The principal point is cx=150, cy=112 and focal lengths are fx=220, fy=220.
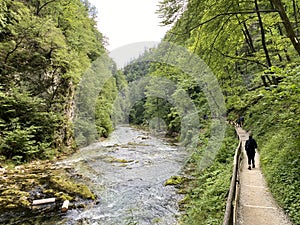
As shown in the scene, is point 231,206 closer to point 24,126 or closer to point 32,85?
point 24,126

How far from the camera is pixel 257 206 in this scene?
5527 millimetres

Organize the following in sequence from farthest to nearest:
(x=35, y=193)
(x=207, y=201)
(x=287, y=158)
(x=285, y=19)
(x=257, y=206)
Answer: (x=35, y=193) → (x=207, y=201) → (x=287, y=158) → (x=257, y=206) → (x=285, y=19)

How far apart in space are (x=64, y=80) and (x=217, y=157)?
15.2m

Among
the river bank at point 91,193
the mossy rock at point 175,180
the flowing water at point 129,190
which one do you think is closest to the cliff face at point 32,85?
the river bank at point 91,193

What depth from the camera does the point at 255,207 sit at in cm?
548

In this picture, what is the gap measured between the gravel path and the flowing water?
2645mm

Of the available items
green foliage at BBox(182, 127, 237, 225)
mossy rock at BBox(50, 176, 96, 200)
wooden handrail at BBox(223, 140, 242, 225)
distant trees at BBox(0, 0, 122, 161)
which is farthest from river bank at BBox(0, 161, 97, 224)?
wooden handrail at BBox(223, 140, 242, 225)

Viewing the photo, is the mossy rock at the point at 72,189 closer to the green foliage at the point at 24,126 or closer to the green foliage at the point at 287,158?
the green foliage at the point at 24,126

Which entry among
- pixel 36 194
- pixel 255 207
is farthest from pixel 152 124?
pixel 255 207

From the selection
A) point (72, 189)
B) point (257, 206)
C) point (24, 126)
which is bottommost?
point (72, 189)

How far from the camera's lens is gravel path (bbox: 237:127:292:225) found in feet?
15.8

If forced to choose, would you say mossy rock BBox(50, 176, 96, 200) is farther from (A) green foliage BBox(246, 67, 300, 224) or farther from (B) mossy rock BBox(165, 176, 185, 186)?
(A) green foliage BBox(246, 67, 300, 224)

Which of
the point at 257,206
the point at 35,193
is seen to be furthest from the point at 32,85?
the point at 257,206

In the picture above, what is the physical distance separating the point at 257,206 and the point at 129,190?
20.9ft
